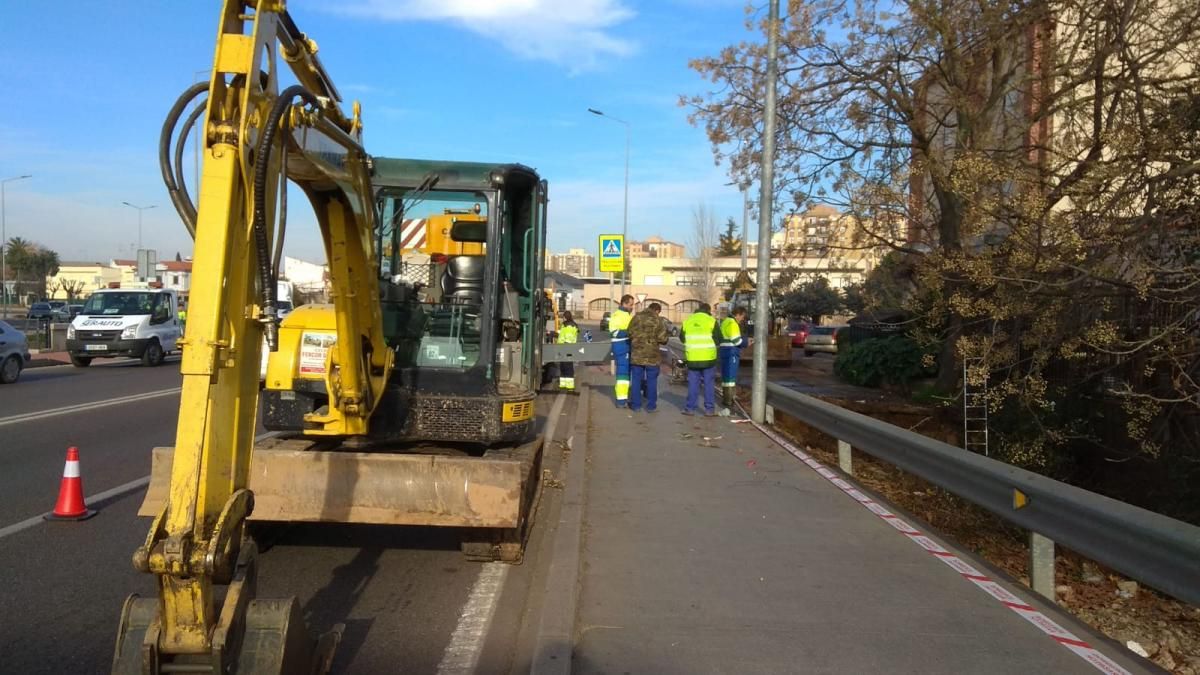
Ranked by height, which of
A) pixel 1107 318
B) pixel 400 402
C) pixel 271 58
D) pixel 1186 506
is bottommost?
pixel 1186 506

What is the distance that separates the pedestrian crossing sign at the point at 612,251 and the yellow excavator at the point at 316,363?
15.0 m

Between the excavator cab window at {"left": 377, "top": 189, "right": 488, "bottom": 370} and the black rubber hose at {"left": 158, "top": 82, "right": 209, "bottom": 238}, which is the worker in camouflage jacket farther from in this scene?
the black rubber hose at {"left": 158, "top": 82, "right": 209, "bottom": 238}

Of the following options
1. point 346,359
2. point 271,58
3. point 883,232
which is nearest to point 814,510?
point 346,359

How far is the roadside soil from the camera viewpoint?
628 cm

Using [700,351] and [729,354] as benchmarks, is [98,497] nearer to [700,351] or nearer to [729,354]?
[700,351]

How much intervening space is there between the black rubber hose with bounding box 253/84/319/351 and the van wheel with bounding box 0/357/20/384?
59.3 feet

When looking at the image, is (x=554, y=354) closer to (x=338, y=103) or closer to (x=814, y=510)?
(x=814, y=510)

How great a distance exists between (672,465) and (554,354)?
11.1 feet

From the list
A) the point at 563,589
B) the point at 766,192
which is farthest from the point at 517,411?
the point at 766,192

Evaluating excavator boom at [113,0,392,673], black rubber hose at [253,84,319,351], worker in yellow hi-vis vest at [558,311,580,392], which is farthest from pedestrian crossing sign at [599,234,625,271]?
black rubber hose at [253,84,319,351]

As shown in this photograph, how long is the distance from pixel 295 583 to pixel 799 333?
38.7 metres

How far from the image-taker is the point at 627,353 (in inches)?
554

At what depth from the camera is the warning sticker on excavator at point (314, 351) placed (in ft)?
18.7

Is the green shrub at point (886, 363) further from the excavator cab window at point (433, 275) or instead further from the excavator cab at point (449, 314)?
the excavator cab window at point (433, 275)
